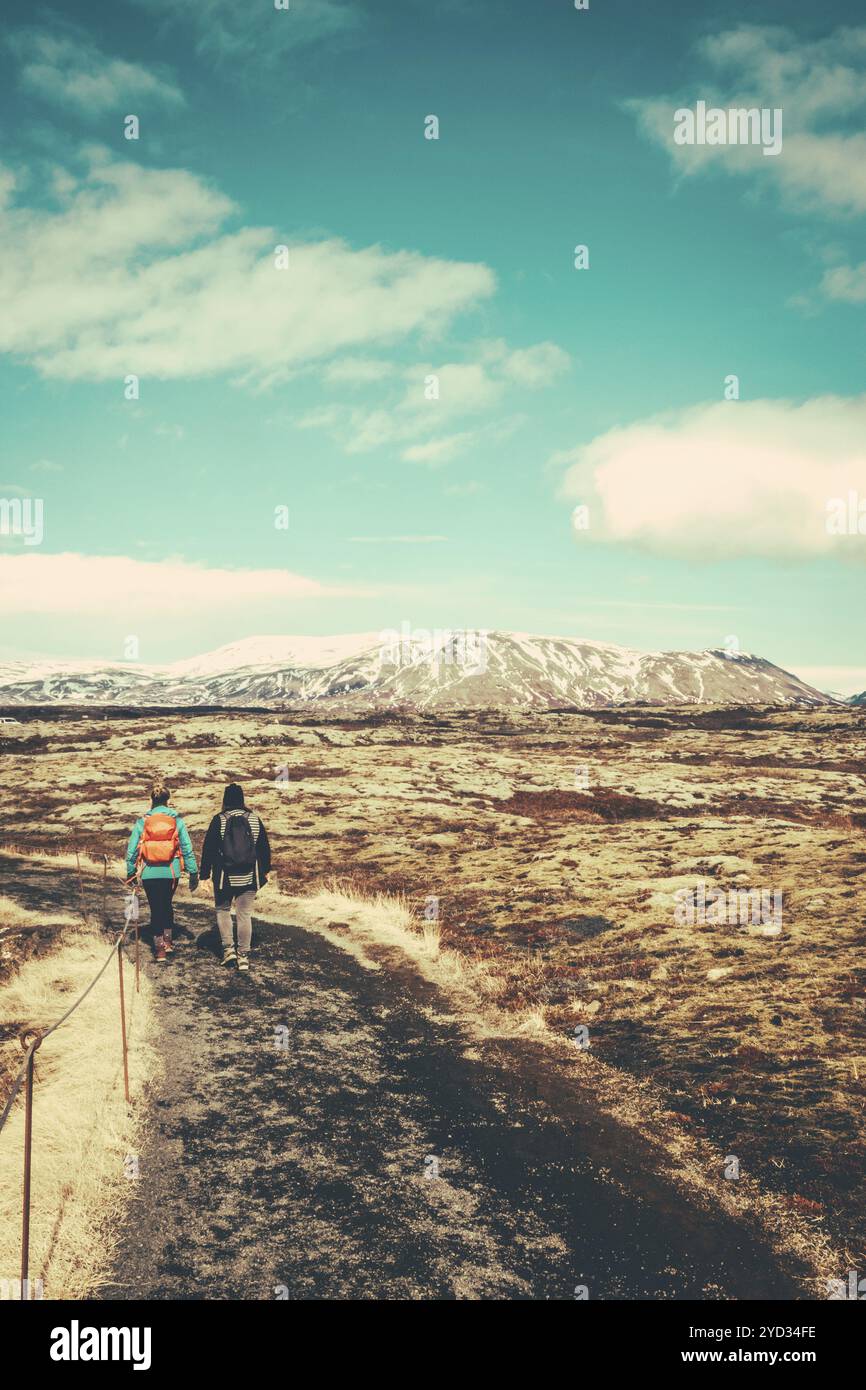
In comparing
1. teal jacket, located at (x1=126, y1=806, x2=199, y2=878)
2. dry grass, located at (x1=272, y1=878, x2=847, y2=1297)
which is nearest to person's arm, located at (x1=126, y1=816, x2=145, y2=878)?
teal jacket, located at (x1=126, y1=806, x2=199, y2=878)

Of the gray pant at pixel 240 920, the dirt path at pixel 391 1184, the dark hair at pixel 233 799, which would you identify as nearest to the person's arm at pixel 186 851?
the dark hair at pixel 233 799

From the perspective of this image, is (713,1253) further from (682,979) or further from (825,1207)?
(682,979)

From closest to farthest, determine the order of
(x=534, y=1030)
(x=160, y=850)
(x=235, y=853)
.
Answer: (x=534, y=1030) < (x=235, y=853) < (x=160, y=850)

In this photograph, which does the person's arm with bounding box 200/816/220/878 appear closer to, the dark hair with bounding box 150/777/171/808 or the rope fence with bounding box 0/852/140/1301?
the dark hair with bounding box 150/777/171/808

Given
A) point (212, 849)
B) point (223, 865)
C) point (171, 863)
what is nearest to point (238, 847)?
point (223, 865)

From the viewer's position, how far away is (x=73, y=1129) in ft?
28.2

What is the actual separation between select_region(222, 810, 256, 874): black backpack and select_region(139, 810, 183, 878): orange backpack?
1.04 metres

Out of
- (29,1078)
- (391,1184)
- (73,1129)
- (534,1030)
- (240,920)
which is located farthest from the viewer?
(240,920)

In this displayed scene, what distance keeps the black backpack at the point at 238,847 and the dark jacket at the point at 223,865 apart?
0.10 m

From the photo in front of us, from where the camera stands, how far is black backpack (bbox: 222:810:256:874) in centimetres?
1405

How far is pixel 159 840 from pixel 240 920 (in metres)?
2.48

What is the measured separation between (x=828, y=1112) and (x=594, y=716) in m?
137

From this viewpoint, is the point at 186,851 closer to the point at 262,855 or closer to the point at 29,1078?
the point at 262,855
